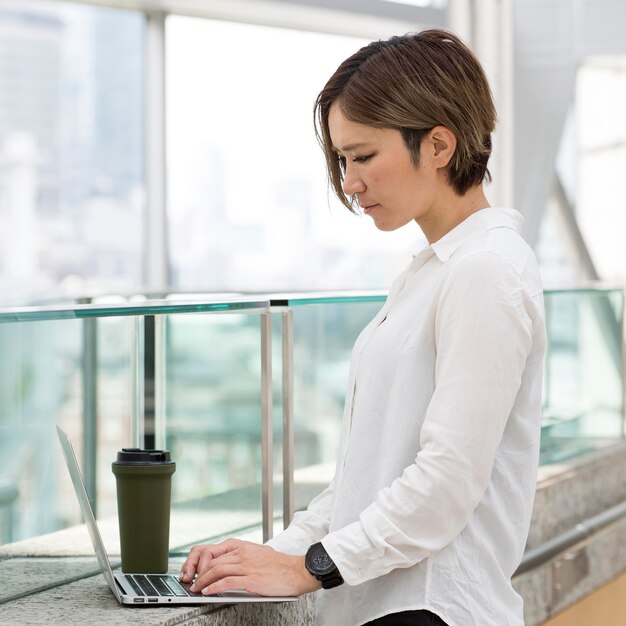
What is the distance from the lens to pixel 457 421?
1.38 meters

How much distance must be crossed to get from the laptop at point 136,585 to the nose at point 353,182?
0.61 meters

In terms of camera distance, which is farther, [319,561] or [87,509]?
[87,509]

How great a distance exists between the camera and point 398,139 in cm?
151

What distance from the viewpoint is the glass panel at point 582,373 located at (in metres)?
4.24

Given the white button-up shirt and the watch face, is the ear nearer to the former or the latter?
the white button-up shirt

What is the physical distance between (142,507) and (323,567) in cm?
55

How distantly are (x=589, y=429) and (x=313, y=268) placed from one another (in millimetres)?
3813

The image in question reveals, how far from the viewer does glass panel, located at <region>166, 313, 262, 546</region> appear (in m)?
2.38

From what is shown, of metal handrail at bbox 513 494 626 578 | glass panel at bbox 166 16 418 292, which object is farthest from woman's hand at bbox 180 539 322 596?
glass panel at bbox 166 16 418 292

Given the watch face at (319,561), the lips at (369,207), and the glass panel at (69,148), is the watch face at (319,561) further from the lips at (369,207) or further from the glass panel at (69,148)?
the glass panel at (69,148)

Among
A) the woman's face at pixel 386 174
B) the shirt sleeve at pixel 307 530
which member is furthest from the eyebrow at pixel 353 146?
the shirt sleeve at pixel 307 530

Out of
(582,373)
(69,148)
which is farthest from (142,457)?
(69,148)

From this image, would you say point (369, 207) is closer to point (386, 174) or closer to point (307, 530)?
point (386, 174)

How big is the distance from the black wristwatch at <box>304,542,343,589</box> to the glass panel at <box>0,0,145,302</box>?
5568 mm
